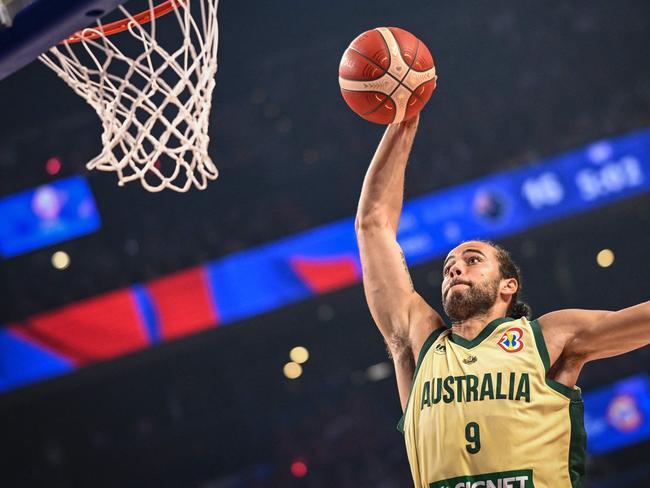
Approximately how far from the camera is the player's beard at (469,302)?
2.80 m

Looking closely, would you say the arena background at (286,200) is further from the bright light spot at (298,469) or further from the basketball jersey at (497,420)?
the basketball jersey at (497,420)

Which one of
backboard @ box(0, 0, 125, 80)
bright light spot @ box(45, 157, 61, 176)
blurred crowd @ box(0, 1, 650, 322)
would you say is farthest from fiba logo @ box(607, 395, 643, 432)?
backboard @ box(0, 0, 125, 80)

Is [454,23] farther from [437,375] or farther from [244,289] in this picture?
[437,375]

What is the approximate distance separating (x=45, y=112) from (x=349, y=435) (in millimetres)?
4526

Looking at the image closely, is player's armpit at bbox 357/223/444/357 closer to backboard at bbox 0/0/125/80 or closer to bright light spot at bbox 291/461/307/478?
backboard at bbox 0/0/125/80

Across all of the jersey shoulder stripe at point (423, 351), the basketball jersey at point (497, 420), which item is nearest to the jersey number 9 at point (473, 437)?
the basketball jersey at point (497, 420)

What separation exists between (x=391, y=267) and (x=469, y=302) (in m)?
0.33

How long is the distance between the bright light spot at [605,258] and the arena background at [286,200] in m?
0.06

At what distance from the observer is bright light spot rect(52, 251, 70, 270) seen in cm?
954

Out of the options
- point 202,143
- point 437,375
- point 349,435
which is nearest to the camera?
point 437,375

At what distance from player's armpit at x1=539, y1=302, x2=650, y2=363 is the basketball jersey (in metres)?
0.05

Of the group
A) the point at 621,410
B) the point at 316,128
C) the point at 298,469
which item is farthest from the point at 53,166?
the point at 621,410

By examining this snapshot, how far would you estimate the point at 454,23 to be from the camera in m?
9.48

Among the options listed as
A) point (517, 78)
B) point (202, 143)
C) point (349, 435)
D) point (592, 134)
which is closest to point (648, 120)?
point (592, 134)
